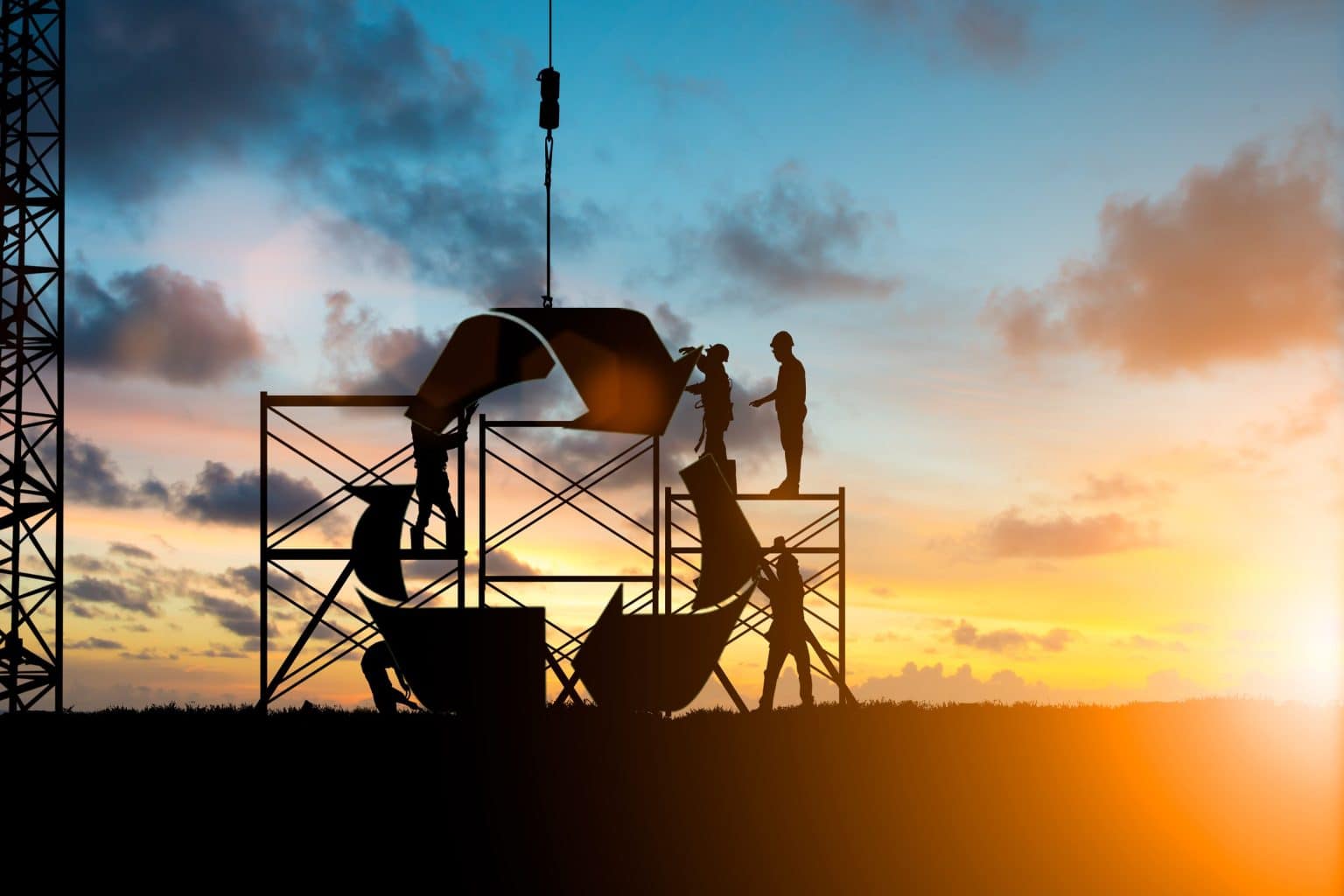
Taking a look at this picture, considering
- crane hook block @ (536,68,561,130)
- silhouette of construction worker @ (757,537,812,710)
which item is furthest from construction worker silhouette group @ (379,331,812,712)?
crane hook block @ (536,68,561,130)

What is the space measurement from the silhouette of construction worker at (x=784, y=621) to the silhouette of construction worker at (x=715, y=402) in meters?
1.41

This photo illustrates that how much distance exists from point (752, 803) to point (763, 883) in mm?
1675

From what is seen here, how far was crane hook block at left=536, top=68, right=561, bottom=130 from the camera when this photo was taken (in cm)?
1769

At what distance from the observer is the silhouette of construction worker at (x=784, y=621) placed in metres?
17.3

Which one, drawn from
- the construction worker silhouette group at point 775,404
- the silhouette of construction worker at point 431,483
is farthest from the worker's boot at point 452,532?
the construction worker silhouette group at point 775,404

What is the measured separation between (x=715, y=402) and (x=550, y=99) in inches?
188

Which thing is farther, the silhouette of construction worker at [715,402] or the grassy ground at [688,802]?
the silhouette of construction worker at [715,402]

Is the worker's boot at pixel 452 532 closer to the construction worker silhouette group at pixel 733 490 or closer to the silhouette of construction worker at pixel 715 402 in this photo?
the construction worker silhouette group at pixel 733 490

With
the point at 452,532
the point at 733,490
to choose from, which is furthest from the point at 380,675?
the point at 733,490

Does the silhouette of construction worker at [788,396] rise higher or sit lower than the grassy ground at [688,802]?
higher

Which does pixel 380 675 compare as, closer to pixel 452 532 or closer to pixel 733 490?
pixel 452 532

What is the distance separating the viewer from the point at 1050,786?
16.0 m

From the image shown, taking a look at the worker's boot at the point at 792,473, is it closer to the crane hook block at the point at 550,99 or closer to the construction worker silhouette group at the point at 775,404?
the construction worker silhouette group at the point at 775,404

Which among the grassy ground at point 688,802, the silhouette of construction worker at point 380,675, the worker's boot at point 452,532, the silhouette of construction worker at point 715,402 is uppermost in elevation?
the silhouette of construction worker at point 715,402
